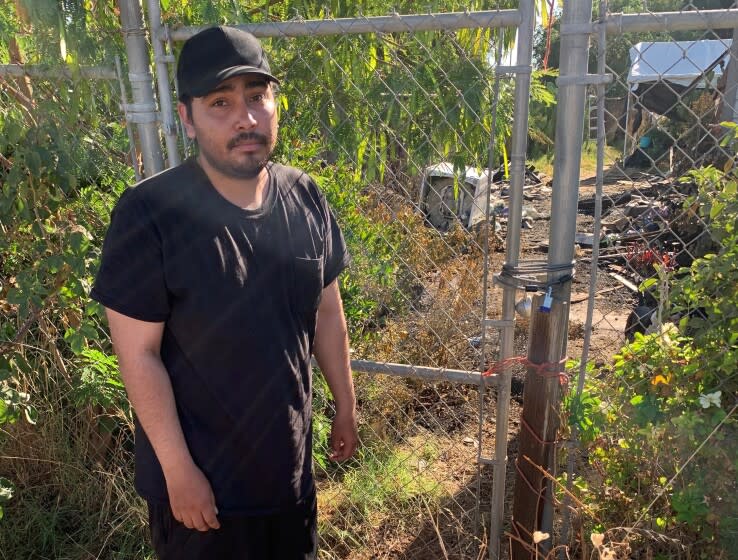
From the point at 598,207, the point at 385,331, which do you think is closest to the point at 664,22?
the point at 598,207

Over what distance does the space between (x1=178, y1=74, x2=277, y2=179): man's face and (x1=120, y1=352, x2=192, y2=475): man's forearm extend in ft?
1.92

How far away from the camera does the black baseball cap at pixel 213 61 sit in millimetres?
1827

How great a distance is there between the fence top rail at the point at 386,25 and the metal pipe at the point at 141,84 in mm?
96

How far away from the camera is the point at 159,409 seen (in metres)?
1.82

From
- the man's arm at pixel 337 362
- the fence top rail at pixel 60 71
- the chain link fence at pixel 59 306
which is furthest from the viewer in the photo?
the chain link fence at pixel 59 306

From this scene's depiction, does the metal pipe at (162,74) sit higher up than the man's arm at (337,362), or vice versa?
the metal pipe at (162,74)

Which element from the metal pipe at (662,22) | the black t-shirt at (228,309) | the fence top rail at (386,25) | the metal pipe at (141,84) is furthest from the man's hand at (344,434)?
the metal pipe at (662,22)

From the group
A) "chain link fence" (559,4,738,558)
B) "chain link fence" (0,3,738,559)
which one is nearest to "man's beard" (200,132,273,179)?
"chain link fence" (0,3,738,559)

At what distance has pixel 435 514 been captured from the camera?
3.26 meters

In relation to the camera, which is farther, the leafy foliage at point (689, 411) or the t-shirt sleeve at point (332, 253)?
the t-shirt sleeve at point (332, 253)

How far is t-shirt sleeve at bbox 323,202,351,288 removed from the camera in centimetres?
214

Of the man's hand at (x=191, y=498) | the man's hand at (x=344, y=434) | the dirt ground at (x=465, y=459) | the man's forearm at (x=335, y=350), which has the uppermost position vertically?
the man's forearm at (x=335, y=350)

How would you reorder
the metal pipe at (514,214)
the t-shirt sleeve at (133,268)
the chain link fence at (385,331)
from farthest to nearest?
the chain link fence at (385,331), the metal pipe at (514,214), the t-shirt sleeve at (133,268)

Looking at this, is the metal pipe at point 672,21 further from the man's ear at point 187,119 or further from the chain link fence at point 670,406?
the man's ear at point 187,119
